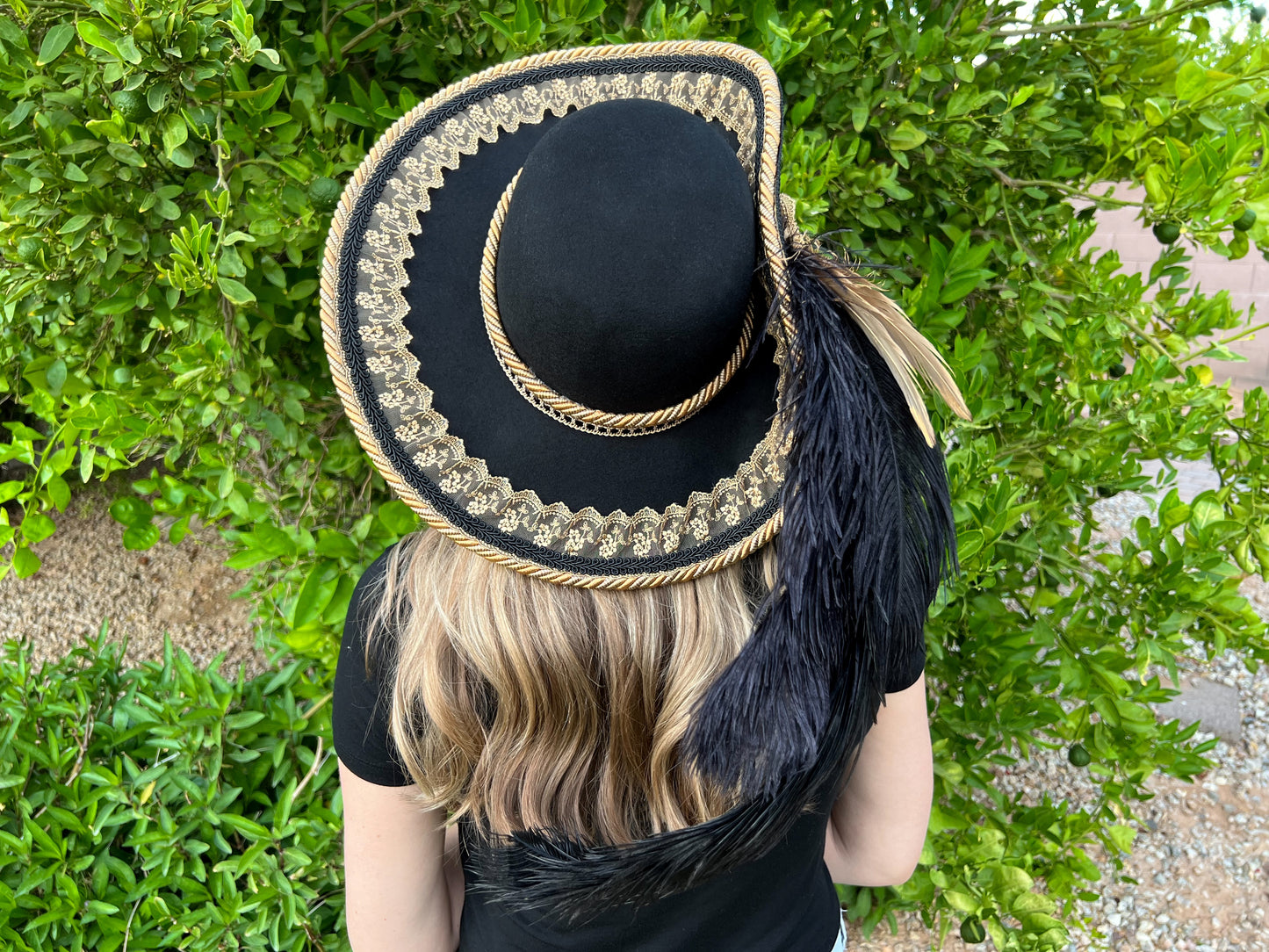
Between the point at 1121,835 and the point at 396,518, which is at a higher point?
the point at 396,518

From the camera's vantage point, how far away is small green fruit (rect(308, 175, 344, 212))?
1521mm

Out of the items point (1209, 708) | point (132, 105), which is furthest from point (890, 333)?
point (1209, 708)

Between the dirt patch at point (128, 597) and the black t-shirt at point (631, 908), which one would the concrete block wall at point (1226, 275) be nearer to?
the black t-shirt at point (631, 908)

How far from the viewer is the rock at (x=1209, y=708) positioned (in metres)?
3.72

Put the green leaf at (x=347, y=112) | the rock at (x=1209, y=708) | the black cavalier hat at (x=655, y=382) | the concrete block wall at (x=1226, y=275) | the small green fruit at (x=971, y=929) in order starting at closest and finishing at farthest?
the black cavalier hat at (x=655, y=382) < the green leaf at (x=347, y=112) < the small green fruit at (x=971, y=929) < the rock at (x=1209, y=708) < the concrete block wall at (x=1226, y=275)

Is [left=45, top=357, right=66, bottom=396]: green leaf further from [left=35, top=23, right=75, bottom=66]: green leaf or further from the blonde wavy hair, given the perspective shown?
the blonde wavy hair

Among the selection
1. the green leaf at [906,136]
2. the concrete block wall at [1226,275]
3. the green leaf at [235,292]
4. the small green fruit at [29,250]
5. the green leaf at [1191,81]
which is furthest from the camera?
the concrete block wall at [1226,275]

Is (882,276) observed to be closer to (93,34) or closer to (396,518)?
(396,518)

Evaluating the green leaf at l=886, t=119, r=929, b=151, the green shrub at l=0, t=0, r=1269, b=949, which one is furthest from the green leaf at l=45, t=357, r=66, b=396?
the green leaf at l=886, t=119, r=929, b=151

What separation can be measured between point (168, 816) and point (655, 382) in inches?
74.2

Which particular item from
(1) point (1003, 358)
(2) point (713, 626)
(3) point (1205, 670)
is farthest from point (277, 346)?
(3) point (1205, 670)

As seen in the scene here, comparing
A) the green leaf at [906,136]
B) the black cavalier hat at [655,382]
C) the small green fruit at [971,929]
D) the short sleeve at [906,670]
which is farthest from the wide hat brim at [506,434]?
the small green fruit at [971,929]

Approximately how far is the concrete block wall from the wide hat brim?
614 cm

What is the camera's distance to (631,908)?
1.17 metres
